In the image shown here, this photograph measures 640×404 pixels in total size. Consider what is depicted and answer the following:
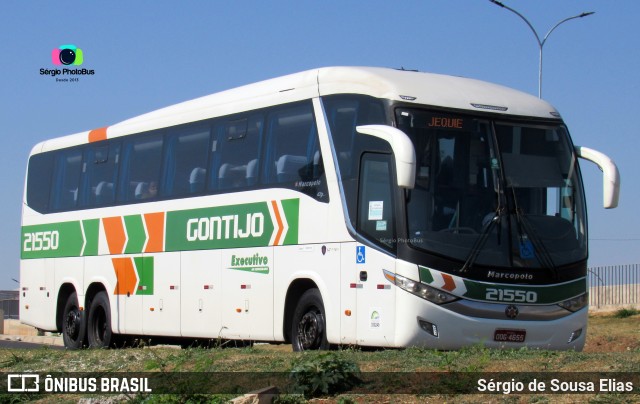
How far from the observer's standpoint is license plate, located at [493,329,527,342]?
1469 cm

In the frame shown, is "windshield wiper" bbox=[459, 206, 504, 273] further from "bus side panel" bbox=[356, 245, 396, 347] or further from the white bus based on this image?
"bus side panel" bbox=[356, 245, 396, 347]

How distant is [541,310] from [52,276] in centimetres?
1251

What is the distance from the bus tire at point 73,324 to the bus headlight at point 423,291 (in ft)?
34.0

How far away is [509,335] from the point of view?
14750 millimetres

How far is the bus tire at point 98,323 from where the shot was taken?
2268 cm

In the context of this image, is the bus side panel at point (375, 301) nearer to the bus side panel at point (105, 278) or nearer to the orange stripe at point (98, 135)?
the bus side panel at point (105, 278)

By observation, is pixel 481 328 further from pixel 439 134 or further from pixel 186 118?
pixel 186 118

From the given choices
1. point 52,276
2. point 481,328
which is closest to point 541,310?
point 481,328

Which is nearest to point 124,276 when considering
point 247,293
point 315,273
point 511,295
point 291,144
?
point 247,293

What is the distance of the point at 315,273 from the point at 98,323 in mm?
8200

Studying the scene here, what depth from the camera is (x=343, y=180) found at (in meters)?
15.5

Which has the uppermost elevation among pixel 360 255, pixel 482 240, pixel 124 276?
pixel 482 240

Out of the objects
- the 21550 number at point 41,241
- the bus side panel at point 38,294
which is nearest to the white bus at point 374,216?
the 21550 number at point 41,241

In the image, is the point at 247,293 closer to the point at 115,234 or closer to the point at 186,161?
the point at 186,161
